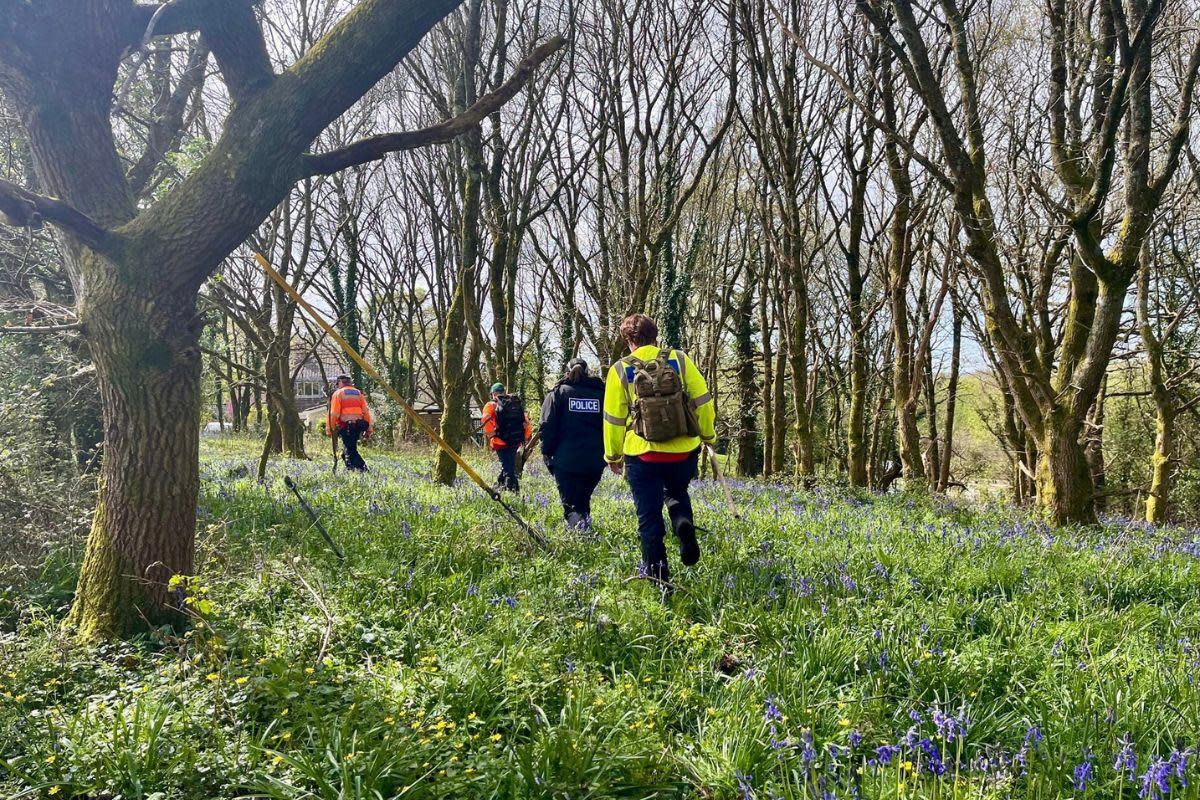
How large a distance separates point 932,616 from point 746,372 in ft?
58.8

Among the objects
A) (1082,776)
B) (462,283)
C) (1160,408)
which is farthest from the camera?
(1160,408)

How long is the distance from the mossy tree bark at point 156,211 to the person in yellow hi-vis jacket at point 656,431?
7.22 feet

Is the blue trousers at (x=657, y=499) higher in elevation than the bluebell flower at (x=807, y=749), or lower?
higher

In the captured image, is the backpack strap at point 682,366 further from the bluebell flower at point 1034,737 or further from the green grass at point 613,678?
the bluebell flower at point 1034,737

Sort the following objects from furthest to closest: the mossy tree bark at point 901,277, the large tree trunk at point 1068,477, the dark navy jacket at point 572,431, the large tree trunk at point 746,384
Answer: the large tree trunk at point 746,384
the mossy tree bark at point 901,277
the large tree trunk at point 1068,477
the dark navy jacket at point 572,431

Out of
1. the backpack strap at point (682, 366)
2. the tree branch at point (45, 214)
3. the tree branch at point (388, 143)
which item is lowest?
the backpack strap at point (682, 366)

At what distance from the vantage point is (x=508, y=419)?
1026 cm

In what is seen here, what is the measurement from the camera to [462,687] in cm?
285

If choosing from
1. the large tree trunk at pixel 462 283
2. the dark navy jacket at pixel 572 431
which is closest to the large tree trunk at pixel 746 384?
the large tree trunk at pixel 462 283

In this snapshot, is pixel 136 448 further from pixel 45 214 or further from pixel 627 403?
pixel 627 403

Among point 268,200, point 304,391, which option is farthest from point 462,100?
point 304,391

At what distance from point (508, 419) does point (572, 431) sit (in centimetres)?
418

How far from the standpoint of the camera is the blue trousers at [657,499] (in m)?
4.38

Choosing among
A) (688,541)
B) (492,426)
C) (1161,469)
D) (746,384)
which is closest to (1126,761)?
(688,541)
